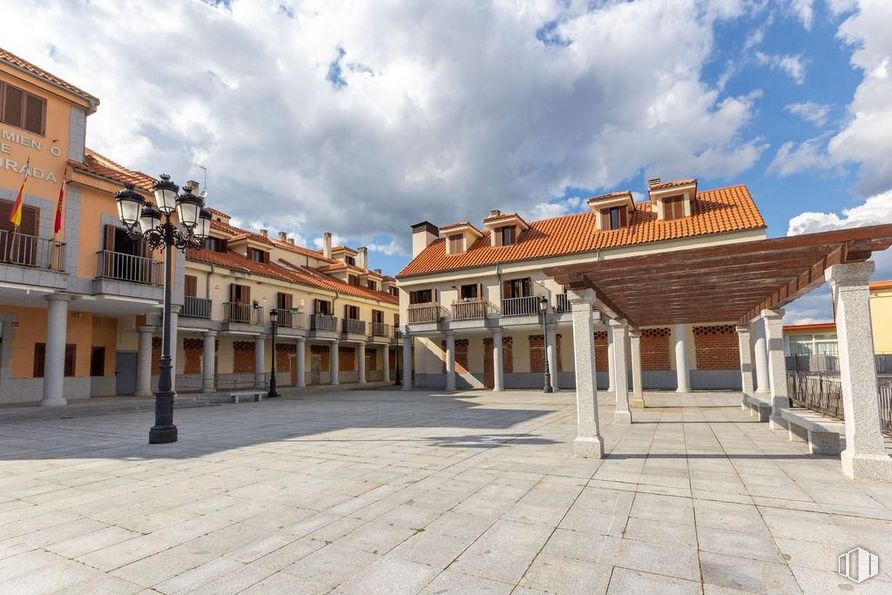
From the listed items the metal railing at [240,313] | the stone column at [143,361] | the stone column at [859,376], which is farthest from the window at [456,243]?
the stone column at [859,376]

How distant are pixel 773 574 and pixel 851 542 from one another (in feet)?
3.68

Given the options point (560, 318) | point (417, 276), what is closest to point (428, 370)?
point (417, 276)

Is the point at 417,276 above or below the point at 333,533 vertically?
above

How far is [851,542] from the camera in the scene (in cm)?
382

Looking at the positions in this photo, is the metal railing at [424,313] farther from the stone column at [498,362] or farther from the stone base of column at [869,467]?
the stone base of column at [869,467]

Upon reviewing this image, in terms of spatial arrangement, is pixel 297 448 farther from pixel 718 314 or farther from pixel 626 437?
pixel 718 314

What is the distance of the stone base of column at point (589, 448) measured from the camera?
23.3 feet

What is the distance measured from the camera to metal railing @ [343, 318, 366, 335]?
3181cm

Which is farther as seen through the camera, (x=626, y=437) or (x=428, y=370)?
(x=428, y=370)

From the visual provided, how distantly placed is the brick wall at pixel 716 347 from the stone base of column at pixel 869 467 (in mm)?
17628

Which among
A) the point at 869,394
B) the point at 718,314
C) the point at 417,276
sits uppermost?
the point at 417,276

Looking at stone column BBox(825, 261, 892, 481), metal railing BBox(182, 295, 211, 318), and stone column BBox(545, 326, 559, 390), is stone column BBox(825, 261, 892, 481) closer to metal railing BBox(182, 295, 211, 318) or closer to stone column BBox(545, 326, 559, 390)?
stone column BBox(545, 326, 559, 390)

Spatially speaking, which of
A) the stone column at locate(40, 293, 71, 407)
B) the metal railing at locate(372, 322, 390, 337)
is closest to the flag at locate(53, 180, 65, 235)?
the stone column at locate(40, 293, 71, 407)

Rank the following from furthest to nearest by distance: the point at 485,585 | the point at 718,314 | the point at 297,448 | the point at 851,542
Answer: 1. the point at 718,314
2. the point at 297,448
3. the point at 851,542
4. the point at 485,585
